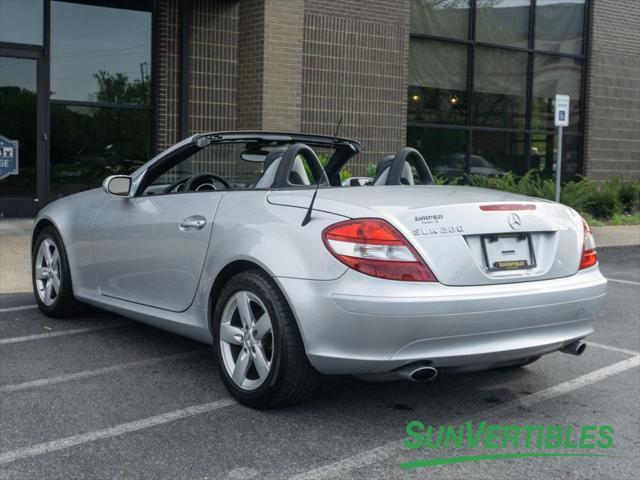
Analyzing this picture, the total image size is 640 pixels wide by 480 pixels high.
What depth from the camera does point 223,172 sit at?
5840mm

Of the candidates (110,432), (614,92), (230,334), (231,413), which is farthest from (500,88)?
Answer: (110,432)

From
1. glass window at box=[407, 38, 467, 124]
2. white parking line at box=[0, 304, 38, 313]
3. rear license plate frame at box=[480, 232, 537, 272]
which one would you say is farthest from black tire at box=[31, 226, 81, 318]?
glass window at box=[407, 38, 467, 124]

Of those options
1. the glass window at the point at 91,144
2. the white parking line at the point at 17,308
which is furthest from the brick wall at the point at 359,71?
the white parking line at the point at 17,308

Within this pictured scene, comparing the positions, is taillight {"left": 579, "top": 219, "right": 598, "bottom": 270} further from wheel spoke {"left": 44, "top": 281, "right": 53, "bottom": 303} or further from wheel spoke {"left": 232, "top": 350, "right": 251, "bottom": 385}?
wheel spoke {"left": 44, "top": 281, "right": 53, "bottom": 303}

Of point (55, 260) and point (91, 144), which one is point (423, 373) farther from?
point (91, 144)

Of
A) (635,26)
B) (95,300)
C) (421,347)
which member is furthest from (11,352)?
(635,26)

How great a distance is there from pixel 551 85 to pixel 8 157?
1135 cm

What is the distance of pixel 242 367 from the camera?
4.48 meters

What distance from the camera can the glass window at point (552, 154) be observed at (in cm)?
1838

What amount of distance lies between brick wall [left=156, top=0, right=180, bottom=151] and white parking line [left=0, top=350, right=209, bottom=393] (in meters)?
8.35

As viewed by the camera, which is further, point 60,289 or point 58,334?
point 60,289

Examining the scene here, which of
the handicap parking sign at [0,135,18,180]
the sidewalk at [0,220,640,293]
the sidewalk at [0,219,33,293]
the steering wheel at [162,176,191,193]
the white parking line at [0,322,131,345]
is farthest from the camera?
the handicap parking sign at [0,135,18,180]

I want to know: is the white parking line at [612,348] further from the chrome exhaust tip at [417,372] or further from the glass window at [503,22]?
the glass window at [503,22]

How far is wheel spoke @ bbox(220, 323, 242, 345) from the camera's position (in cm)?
453
